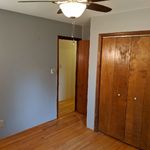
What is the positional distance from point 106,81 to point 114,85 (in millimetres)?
176

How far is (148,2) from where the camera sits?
2.18 m

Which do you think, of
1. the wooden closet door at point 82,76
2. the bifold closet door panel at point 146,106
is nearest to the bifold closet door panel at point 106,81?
the bifold closet door panel at point 146,106

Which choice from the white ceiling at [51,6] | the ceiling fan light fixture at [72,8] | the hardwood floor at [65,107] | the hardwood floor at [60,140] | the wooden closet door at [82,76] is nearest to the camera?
the ceiling fan light fixture at [72,8]

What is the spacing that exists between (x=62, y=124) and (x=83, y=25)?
2.38 metres

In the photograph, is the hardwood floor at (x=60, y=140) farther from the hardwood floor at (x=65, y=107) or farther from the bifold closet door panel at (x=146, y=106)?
the hardwood floor at (x=65, y=107)

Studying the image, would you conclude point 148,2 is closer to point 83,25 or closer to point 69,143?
point 83,25

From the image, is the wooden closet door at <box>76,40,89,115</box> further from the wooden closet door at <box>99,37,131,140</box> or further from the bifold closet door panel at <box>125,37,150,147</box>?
the bifold closet door panel at <box>125,37,150,147</box>

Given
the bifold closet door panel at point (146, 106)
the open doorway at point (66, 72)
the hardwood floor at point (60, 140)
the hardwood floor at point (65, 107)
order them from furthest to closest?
the open doorway at point (66, 72) < the hardwood floor at point (65, 107) < the hardwood floor at point (60, 140) < the bifold closet door panel at point (146, 106)

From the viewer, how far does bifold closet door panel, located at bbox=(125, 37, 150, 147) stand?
99.8 inches

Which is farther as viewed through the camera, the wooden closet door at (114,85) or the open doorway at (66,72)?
the open doorway at (66,72)

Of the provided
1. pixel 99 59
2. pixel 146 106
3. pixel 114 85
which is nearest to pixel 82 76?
pixel 99 59

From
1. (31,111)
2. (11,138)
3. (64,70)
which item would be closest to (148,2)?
(31,111)

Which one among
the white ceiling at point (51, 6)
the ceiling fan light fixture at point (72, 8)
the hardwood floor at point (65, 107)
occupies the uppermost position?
the white ceiling at point (51, 6)

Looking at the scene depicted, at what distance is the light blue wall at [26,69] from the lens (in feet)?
9.23
